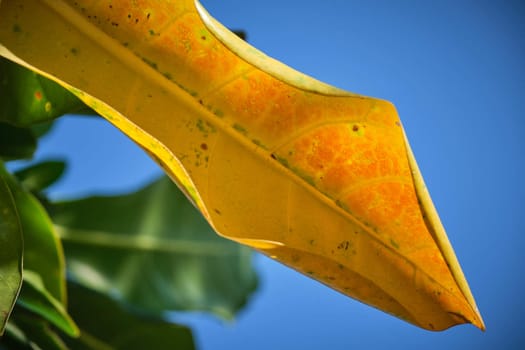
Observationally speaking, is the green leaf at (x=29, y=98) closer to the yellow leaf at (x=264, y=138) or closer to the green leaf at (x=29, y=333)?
the yellow leaf at (x=264, y=138)

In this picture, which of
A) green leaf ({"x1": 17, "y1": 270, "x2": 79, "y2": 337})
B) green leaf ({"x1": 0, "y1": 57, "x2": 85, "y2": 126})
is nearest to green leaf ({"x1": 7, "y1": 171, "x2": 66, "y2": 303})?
green leaf ({"x1": 17, "y1": 270, "x2": 79, "y2": 337})

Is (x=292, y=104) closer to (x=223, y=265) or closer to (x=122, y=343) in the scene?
(x=122, y=343)

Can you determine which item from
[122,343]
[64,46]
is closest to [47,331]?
[122,343]

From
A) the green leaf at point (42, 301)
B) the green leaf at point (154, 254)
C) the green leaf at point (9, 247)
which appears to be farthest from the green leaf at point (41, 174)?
the green leaf at point (9, 247)

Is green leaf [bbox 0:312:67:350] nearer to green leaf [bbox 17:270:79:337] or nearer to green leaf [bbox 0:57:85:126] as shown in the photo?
green leaf [bbox 17:270:79:337]

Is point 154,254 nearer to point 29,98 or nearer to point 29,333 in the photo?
point 29,333

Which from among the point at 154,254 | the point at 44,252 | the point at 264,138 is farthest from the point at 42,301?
Answer: the point at 154,254
